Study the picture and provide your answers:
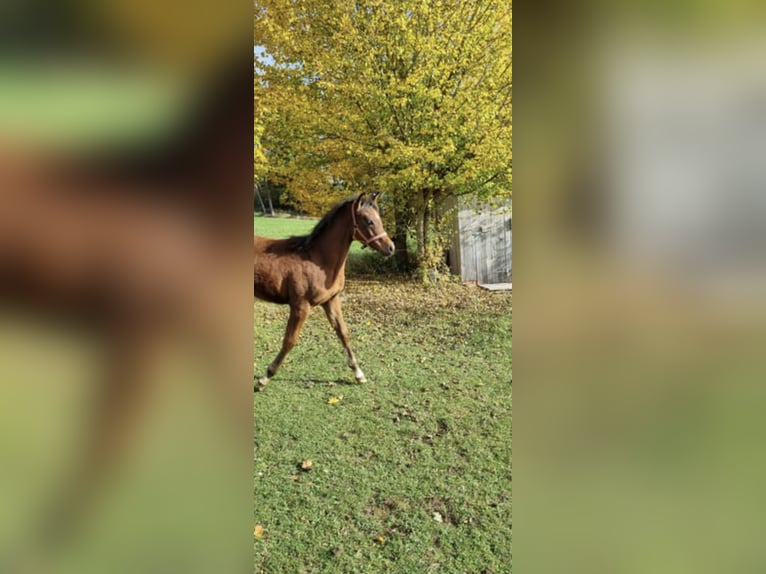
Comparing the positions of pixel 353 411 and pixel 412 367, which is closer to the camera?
pixel 353 411

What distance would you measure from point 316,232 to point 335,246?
0.56 feet

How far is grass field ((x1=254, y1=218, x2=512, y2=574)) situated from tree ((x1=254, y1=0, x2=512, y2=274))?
0.67 m

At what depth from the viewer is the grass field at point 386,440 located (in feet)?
7.17

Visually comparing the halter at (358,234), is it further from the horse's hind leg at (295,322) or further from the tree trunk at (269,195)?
the tree trunk at (269,195)

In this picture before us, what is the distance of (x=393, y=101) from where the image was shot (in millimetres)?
4539
